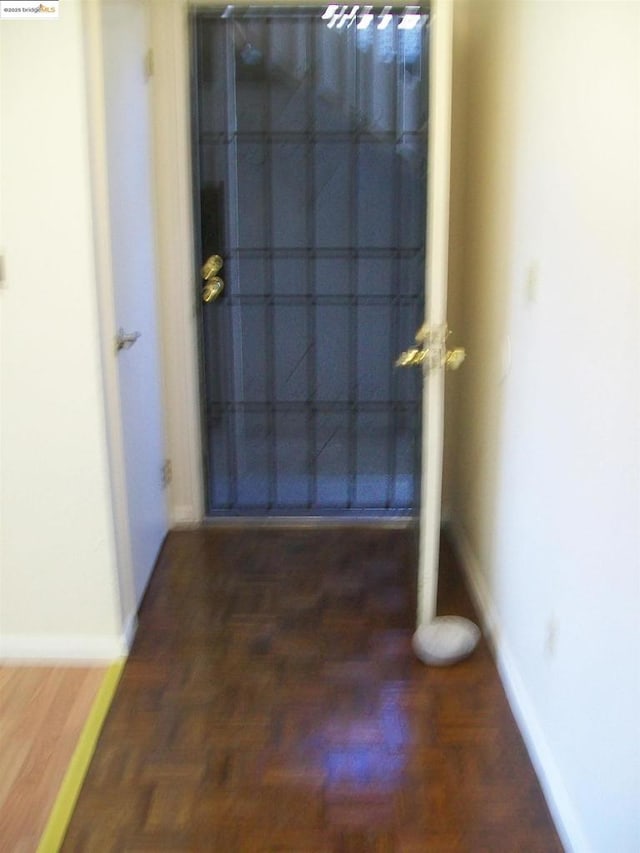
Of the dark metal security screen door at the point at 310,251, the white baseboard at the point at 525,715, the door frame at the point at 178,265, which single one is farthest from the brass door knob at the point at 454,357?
the white baseboard at the point at 525,715

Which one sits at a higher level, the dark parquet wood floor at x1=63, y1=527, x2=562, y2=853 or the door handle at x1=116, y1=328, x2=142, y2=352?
the door handle at x1=116, y1=328, x2=142, y2=352

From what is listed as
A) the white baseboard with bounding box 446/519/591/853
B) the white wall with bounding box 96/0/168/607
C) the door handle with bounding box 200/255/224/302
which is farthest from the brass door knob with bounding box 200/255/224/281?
the white baseboard with bounding box 446/519/591/853

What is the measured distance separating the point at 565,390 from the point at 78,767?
4.77 ft

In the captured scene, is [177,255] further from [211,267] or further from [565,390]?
[565,390]

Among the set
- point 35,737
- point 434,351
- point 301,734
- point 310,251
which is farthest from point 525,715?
point 310,251

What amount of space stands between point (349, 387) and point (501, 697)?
1503mm

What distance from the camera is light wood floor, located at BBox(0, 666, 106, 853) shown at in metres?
1.90

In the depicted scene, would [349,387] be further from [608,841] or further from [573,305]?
[608,841]

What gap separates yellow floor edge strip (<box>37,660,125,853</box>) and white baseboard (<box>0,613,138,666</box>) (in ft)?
0.18

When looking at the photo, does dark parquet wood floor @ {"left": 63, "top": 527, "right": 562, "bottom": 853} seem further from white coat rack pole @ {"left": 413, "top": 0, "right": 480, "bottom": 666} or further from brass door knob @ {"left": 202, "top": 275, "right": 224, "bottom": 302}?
brass door knob @ {"left": 202, "top": 275, "right": 224, "bottom": 302}

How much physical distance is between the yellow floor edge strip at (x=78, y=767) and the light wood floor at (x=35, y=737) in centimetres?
1

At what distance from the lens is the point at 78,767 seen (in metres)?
2.07

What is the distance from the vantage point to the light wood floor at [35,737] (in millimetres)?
1904

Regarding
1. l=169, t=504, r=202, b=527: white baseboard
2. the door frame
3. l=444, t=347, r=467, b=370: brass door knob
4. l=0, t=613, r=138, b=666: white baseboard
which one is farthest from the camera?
l=169, t=504, r=202, b=527: white baseboard
